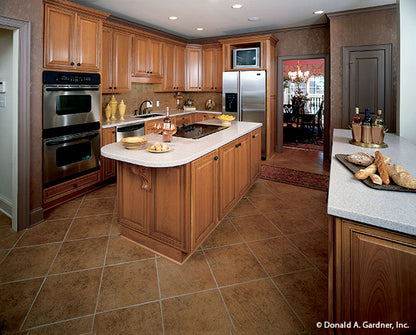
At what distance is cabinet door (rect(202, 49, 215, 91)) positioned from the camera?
6125mm

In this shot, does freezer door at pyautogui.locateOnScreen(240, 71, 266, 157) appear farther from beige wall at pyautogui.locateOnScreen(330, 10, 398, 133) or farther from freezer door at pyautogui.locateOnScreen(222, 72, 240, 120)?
beige wall at pyautogui.locateOnScreen(330, 10, 398, 133)

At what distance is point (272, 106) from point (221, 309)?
188 inches

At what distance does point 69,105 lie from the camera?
3.22 meters

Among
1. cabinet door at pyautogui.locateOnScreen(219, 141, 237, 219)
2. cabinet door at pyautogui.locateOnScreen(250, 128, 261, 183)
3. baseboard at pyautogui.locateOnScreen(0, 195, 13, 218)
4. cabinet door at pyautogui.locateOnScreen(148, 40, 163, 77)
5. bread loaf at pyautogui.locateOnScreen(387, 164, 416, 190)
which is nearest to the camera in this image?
bread loaf at pyautogui.locateOnScreen(387, 164, 416, 190)

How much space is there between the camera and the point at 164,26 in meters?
5.20

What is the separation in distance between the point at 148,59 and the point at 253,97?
7.23ft

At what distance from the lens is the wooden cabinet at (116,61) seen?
13.5ft

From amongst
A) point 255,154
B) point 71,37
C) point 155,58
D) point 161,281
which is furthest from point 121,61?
point 161,281

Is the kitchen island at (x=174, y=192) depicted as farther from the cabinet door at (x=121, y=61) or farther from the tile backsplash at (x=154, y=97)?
the tile backsplash at (x=154, y=97)

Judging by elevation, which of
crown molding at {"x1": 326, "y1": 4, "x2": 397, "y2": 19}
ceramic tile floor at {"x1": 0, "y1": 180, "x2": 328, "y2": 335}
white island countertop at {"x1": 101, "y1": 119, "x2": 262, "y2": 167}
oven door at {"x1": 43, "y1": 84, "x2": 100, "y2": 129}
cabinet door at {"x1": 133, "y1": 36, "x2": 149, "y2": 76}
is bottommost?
ceramic tile floor at {"x1": 0, "y1": 180, "x2": 328, "y2": 335}

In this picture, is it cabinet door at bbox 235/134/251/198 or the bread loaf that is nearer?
the bread loaf

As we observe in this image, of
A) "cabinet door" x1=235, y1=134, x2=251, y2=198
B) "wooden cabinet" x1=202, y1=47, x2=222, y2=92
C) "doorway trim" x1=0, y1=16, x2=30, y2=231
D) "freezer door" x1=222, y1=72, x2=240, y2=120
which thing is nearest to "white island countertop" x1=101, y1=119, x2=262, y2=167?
"cabinet door" x1=235, y1=134, x2=251, y2=198

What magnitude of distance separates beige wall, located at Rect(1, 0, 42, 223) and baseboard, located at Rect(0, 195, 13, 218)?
0.36 m

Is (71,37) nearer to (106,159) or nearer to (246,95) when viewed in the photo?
(106,159)
